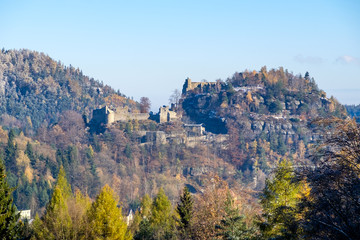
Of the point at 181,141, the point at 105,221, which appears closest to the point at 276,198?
the point at 105,221

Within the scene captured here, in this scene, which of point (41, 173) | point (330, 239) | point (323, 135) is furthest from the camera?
point (41, 173)

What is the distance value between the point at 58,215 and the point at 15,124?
11461 cm

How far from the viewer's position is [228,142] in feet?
317

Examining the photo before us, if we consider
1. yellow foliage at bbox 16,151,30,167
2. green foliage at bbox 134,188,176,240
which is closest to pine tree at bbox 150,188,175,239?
green foliage at bbox 134,188,176,240

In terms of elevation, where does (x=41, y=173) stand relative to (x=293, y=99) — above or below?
below

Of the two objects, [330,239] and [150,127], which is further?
[150,127]

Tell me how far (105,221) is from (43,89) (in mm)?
132273

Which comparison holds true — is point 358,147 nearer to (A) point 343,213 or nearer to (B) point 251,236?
(A) point 343,213

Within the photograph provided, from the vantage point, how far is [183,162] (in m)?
85.9

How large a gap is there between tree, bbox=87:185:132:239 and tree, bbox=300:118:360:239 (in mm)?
10980

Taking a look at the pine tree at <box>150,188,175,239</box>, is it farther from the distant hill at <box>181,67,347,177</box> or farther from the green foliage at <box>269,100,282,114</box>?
the green foliage at <box>269,100,282,114</box>

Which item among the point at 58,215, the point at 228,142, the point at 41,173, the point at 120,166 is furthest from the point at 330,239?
the point at 228,142

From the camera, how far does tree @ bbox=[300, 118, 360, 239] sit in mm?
12242

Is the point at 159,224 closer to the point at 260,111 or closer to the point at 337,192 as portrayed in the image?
the point at 337,192
